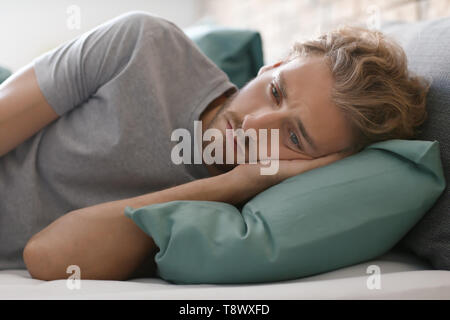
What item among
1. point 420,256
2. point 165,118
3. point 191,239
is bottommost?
point 420,256

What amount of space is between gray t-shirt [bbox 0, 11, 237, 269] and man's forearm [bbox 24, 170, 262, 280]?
13 centimetres

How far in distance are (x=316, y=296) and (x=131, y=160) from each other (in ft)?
1.58

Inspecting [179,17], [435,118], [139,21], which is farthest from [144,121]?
[179,17]

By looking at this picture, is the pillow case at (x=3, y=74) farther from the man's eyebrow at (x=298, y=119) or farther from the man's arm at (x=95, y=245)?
the man's eyebrow at (x=298, y=119)

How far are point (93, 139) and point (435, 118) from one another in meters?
0.71

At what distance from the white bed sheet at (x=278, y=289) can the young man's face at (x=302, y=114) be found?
0.87ft

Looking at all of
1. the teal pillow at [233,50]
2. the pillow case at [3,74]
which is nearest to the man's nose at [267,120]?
the teal pillow at [233,50]

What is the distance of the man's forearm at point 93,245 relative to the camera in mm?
750

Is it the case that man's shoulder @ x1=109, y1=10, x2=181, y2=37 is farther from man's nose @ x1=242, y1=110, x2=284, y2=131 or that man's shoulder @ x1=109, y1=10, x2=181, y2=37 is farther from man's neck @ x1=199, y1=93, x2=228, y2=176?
man's nose @ x1=242, y1=110, x2=284, y2=131

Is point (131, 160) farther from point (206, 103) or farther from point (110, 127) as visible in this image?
point (206, 103)
